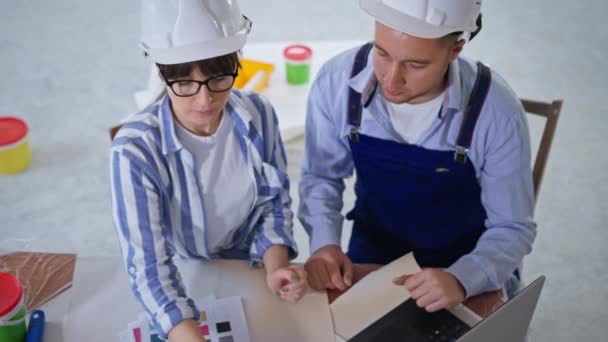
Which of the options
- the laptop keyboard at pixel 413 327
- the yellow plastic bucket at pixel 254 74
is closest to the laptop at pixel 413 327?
the laptop keyboard at pixel 413 327

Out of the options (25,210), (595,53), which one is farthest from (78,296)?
(595,53)

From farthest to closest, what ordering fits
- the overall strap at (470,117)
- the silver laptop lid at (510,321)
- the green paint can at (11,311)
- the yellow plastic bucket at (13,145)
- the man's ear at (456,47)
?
1. the yellow plastic bucket at (13,145)
2. the overall strap at (470,117)
3. the man's ear at (456,47)
4. the green paint can at (11,311)
5. the silver laptop lid at (510,321)

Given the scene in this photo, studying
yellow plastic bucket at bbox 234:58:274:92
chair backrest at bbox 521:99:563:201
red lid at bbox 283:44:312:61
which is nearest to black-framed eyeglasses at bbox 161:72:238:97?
chair backrest at bbox 521:99:563:201

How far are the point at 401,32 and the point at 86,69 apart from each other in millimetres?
2520

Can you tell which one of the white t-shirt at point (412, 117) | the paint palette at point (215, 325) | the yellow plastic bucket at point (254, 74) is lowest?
the yellow plastic bucket at point (254, 74)

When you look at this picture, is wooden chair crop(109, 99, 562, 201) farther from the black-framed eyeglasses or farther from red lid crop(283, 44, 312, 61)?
red lid crop(283, 44, 312, 61)

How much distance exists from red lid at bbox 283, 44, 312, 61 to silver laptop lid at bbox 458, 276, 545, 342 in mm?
1813

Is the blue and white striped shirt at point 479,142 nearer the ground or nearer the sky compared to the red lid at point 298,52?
nearer the sky

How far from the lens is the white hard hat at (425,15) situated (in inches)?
48.7

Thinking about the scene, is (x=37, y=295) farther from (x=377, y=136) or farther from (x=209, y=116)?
(x=377, y=136)

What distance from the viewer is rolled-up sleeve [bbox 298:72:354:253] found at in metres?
1.50

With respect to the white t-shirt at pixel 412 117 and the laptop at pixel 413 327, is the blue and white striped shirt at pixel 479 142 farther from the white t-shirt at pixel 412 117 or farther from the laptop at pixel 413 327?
the laptop at pixel 413 327

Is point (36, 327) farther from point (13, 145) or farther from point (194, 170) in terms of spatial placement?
point (13, 145)

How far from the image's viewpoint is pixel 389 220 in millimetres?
1642
